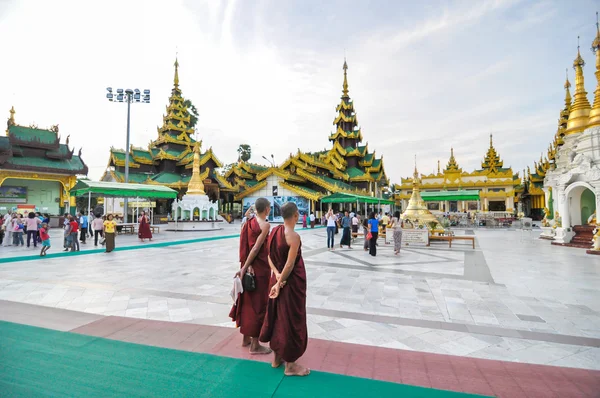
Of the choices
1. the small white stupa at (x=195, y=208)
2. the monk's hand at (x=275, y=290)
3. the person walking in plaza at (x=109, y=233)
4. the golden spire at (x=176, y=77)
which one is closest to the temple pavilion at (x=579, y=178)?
the monk's hand at (x=275, y=290)

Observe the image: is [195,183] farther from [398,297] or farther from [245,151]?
[245,151]

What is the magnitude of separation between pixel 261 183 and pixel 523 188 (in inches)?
1381

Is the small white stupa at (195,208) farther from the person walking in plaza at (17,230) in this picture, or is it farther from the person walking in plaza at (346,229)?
the person walking in plaza at (346,229)

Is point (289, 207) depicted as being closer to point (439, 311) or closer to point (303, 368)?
point (303, 368)

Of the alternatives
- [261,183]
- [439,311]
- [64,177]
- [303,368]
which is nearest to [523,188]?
[261,183]

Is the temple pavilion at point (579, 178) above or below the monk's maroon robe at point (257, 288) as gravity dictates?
above

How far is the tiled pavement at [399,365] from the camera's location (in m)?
2.53

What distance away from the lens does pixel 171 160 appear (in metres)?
32.9

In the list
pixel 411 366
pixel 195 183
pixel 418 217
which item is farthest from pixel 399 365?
Result: pixel 195 183

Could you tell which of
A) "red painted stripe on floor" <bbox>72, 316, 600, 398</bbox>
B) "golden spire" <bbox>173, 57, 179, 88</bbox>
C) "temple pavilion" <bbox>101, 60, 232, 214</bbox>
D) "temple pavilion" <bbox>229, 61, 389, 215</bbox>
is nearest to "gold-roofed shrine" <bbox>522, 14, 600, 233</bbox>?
"red painted stripe on floor" <bbox>72, 316, 600, 398</bbox>

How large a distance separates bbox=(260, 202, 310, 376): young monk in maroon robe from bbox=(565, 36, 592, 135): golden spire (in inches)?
718

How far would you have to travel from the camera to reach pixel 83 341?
11.1ft

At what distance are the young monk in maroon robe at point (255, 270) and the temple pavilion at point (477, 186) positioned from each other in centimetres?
3634

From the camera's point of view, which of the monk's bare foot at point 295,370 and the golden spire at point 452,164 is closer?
the monk's bare foot at point 295,370
